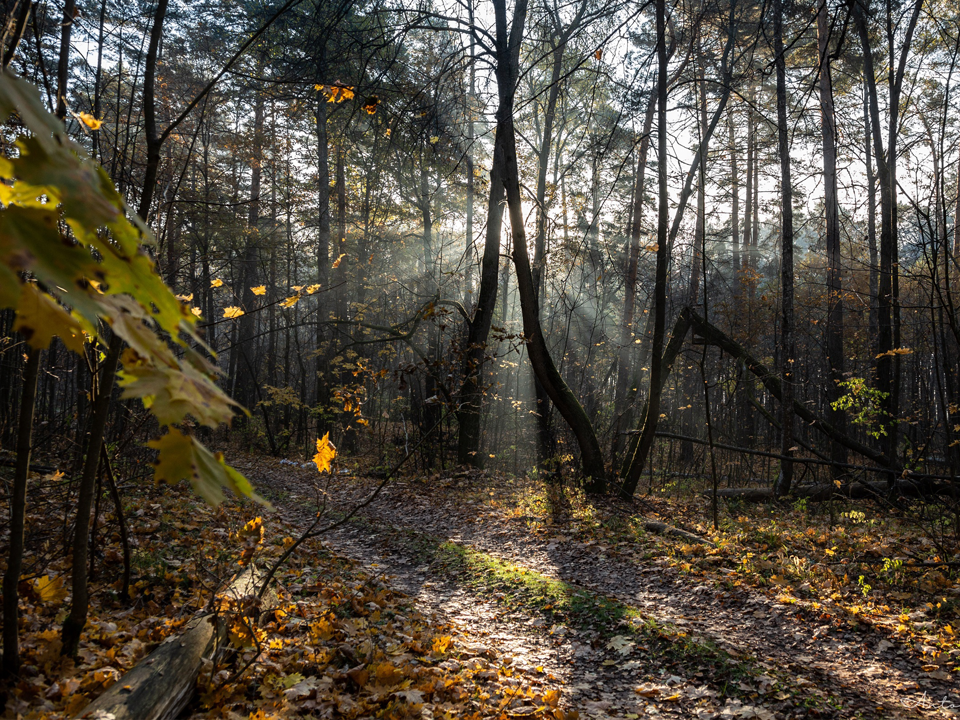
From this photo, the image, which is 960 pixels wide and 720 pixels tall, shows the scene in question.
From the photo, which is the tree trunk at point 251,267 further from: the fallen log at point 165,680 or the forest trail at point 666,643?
the fallen log at point 165,680

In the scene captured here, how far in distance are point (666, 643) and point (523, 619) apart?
4.04ft

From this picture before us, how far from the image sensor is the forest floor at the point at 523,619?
2.92m

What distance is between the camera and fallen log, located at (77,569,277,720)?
212 cm

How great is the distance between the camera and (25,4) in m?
2.36

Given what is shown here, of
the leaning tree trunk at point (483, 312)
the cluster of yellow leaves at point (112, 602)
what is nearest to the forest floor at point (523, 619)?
the cluster of yellow leaves at point (112, 602)

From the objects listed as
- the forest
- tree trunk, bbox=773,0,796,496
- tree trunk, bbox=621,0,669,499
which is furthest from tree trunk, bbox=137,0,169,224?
tree trunk, bbox=773,0,796,496

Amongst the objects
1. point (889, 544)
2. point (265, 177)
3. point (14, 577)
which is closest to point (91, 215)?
point (14, 577)

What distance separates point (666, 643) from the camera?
13.5 feet

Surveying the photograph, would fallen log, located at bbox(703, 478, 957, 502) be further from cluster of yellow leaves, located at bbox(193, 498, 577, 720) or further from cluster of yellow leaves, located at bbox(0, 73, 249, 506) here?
cluster of yellow leaves, located at bbox(0, 73, 249, 506)

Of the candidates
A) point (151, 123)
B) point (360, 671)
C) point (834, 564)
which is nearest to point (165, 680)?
point (360, 671)

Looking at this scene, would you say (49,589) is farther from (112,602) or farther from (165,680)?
(165,680)

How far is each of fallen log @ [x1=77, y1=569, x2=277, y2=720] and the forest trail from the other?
2155mm

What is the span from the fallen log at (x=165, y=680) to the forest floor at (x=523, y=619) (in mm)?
111

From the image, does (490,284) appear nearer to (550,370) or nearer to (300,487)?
(550,370)
